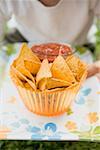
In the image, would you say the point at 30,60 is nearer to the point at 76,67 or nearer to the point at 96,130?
the point at 76,67

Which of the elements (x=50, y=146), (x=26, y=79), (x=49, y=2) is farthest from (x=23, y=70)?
(x=49, y=2)

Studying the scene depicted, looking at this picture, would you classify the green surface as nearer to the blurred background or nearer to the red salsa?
the blurred background

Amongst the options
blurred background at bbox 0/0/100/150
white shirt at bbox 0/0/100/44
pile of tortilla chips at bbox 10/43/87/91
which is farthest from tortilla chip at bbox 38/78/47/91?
white shirt at bbox 0/0/100/44

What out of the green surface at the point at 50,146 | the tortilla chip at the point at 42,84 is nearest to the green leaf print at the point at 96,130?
the green surface at the point at 50,146

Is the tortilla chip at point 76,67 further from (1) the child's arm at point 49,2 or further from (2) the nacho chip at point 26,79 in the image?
(1) the child's arm at point 49,2

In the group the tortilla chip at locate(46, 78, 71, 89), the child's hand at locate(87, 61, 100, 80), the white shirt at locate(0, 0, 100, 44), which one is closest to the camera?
the tortilla chip at locate(46, 78, 71, 89)

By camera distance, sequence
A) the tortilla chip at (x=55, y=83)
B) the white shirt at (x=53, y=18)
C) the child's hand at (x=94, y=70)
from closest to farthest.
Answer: the tortilla chip at (x=55, y=83) → the child's hand at (x=94, y=70) → the white shirt at (x=53, y=18)
